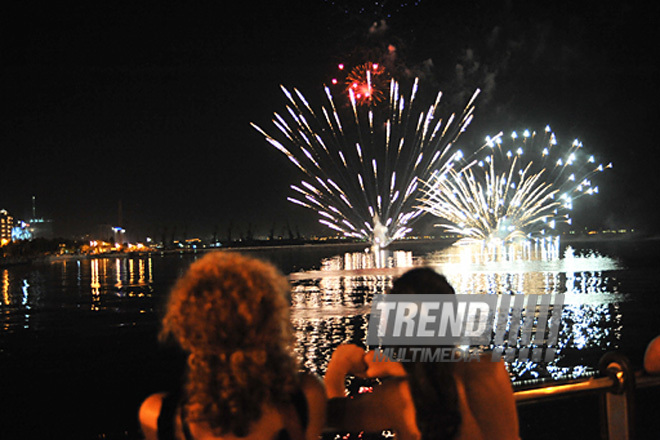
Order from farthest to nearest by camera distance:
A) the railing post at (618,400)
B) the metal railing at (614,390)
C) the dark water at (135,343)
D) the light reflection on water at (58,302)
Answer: the light reflection on water at (58,302) → the dark water at (135,343) → the railing post at (618,400) → the metal railing at (614,390)

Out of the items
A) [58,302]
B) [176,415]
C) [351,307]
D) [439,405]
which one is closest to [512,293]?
[351,307]

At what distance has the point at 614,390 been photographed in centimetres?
272

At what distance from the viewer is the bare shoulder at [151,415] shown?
195cm

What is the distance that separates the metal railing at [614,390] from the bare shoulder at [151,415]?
4.73 feet

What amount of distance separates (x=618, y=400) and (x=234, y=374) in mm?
1788

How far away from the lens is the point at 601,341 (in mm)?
14445

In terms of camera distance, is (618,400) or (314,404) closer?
(314,404)

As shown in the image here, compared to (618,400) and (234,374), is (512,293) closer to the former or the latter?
(618,400)

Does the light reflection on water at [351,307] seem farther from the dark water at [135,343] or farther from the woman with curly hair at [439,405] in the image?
the woman with curly hair at [439,405]

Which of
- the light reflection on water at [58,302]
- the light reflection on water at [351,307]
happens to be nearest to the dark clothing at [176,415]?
the light reflection on water at [351,307]

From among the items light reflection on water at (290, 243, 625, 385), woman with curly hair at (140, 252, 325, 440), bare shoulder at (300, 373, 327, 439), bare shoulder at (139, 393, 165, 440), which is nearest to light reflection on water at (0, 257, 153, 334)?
light reflection on water at (290, 243, 625, 385)

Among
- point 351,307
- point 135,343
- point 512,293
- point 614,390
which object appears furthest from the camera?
point 512,293

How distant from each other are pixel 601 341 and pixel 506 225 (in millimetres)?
73010

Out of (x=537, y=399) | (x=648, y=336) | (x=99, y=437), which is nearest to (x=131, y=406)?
(x=99, y=437)
